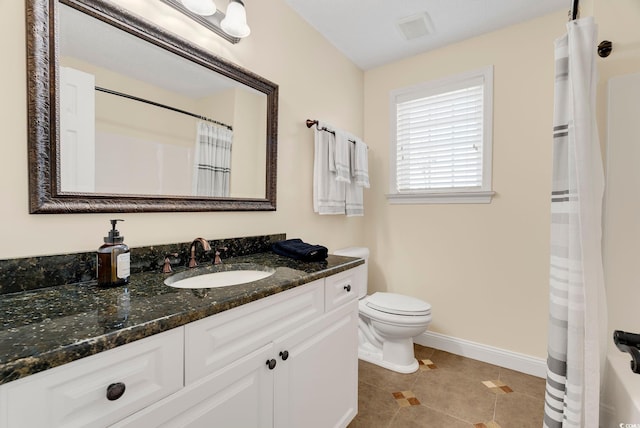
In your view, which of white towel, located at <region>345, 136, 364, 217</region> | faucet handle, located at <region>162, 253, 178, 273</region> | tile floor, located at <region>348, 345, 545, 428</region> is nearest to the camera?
faucet handle, located at <region>162, 253, 178, 273</region>

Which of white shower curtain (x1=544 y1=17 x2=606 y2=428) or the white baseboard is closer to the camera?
white shower curtain (x1=544 y1=17 x2=606 y2=428)

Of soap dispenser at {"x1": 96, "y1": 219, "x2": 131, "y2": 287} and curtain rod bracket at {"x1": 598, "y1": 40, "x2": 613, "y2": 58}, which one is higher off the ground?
curtain rod bracket at {"x1": 598, "y1": 40, "x2": 613, "y2": 58}

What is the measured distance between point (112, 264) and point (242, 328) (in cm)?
46

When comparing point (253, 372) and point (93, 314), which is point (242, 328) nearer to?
point (253, 372)

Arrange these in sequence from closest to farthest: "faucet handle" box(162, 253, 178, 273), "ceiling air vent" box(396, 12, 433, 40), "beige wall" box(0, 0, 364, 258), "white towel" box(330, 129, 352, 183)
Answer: "beige wall" box(0, 0, 364, 258)
"faucet handle" box(162, 253, 178, 273)
"ceiling air vent" box(396, 12, 433, 40)
"white towel" box(330, 129, 352, 183)

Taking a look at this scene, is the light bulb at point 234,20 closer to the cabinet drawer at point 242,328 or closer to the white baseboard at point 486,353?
the cabinet drawer at point 242,328

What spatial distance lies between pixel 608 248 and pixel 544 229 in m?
0.75

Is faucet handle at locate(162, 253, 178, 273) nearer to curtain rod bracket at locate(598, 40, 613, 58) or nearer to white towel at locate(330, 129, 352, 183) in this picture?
white towel at locate(330, 129, 352, 183)

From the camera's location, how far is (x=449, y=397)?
173 cm

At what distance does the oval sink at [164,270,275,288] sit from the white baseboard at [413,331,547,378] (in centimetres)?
→ 174

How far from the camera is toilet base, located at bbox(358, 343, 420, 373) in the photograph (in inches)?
78.8

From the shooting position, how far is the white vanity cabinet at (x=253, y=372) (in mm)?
566

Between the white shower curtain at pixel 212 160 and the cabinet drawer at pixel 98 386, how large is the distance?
829 mm

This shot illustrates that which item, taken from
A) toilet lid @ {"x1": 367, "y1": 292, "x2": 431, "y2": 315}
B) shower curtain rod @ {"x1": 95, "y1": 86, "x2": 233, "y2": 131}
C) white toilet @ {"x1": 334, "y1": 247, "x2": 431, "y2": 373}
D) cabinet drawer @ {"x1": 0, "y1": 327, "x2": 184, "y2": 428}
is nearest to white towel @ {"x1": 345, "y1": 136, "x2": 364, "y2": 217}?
white toilet @ {"x1": 334, "y1": 247, "x2": 431, "y2": 373}
